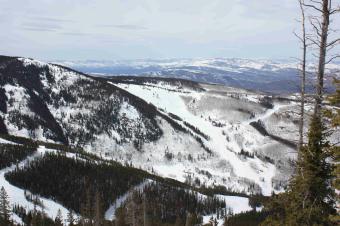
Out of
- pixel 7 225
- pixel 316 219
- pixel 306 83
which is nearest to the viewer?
pixel 316 219

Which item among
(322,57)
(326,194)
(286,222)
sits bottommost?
(286,222)

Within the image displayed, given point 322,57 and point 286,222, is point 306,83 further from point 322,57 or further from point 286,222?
point 286,222

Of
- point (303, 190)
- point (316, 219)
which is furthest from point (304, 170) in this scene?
point (316, 219)

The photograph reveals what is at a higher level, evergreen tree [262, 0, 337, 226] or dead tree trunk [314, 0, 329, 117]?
dead tree trunk [314, 0, 329, 117]

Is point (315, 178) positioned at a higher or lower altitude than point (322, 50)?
lower

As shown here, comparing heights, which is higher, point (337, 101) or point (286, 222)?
point (337, 101)

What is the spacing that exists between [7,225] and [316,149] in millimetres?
104038

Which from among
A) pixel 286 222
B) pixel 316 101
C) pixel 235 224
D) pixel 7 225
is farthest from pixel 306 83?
pixel 235 224

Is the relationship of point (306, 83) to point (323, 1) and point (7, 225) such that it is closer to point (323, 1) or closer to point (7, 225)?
point (323, 1)

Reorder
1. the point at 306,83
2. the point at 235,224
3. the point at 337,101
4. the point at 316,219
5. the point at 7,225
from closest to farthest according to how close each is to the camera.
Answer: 1. the point at 337,101
2. the point at 316,219
3. the point at 306,83
4. the point at 7,225
5. the point at 235,224

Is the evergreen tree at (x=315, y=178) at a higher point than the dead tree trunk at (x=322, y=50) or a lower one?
lower

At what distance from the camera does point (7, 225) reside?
110688 millimetres

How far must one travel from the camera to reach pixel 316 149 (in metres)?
22.9

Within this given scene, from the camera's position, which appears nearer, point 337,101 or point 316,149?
point 337,101
